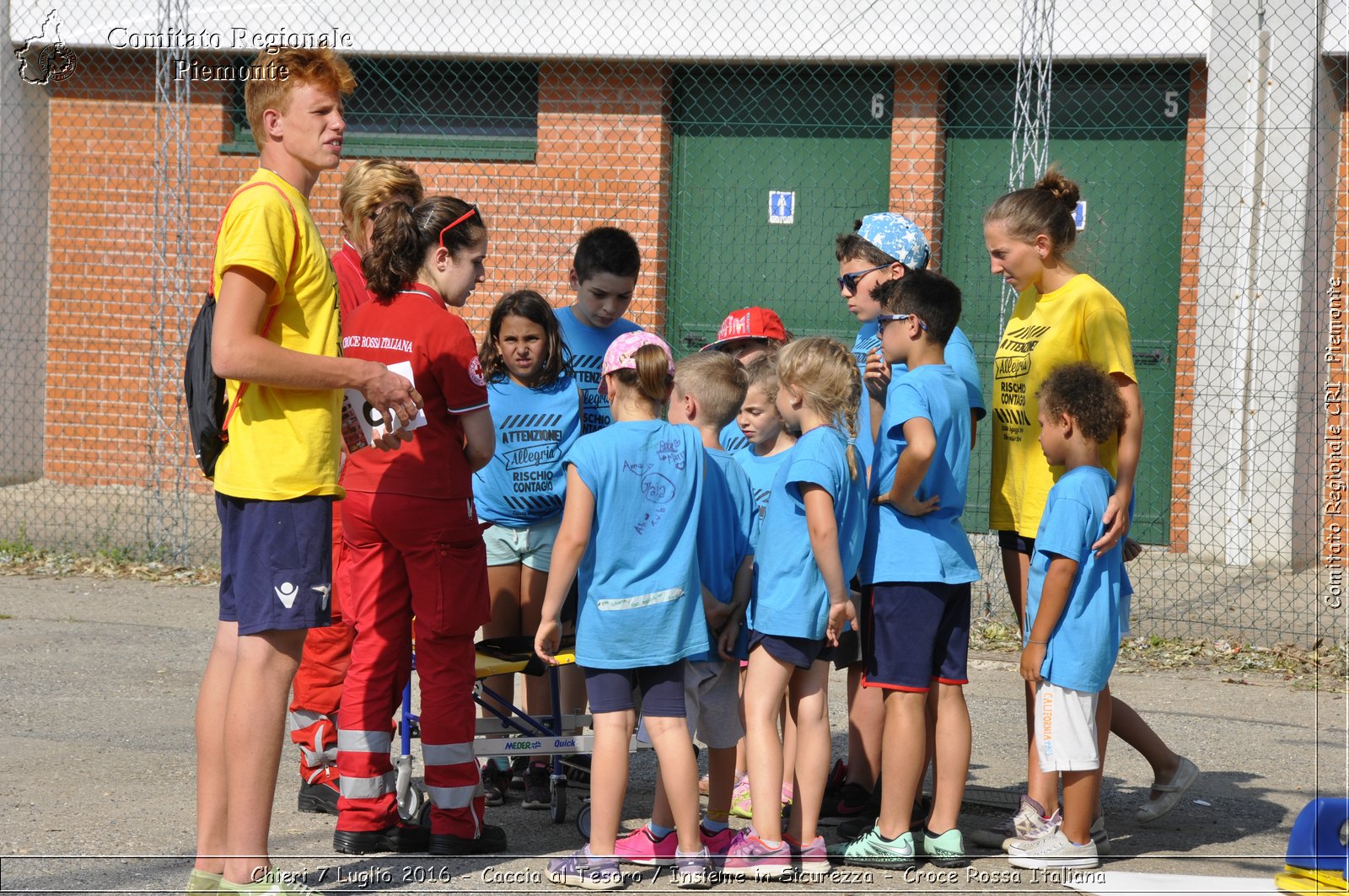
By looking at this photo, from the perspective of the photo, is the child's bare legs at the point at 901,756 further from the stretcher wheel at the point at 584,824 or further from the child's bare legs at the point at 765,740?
the stretcher wheel at the point at 584,824

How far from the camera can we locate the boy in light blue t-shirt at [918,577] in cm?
409

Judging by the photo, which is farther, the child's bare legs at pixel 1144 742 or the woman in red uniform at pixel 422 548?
the child's bare legs at pixel 1144 742

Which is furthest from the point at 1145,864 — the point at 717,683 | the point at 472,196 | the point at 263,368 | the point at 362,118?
the point at 362,118

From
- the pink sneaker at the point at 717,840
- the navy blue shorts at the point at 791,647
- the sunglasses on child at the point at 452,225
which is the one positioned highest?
the sunglasses on child at the point at 452,225

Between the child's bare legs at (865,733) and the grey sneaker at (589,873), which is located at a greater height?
the child's bare legs at (865,733)

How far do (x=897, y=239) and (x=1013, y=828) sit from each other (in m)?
2.03

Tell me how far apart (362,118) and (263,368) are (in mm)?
8404

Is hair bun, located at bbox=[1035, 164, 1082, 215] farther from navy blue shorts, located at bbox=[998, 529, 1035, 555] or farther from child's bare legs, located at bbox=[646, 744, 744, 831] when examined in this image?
child's bare legs, located at bbox=[646, 744, 744, 831]

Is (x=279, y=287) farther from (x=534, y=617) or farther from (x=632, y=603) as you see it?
(x=534, y=617)

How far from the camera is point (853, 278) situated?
477 cm

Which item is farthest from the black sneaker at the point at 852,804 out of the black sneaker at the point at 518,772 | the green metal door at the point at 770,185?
the green metal door at the point at 770,185

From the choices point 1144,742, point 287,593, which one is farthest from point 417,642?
point 1144,742

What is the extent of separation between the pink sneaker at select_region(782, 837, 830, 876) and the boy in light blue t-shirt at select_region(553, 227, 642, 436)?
1746 mm

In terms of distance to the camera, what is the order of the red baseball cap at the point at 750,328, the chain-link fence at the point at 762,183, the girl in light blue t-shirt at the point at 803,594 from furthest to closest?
A: 1. the chain-link fence at the point at 762,183
2. the red baseball cap at the point at 750,328
3. the girl in light blue t-shirt at the point at 803,594
